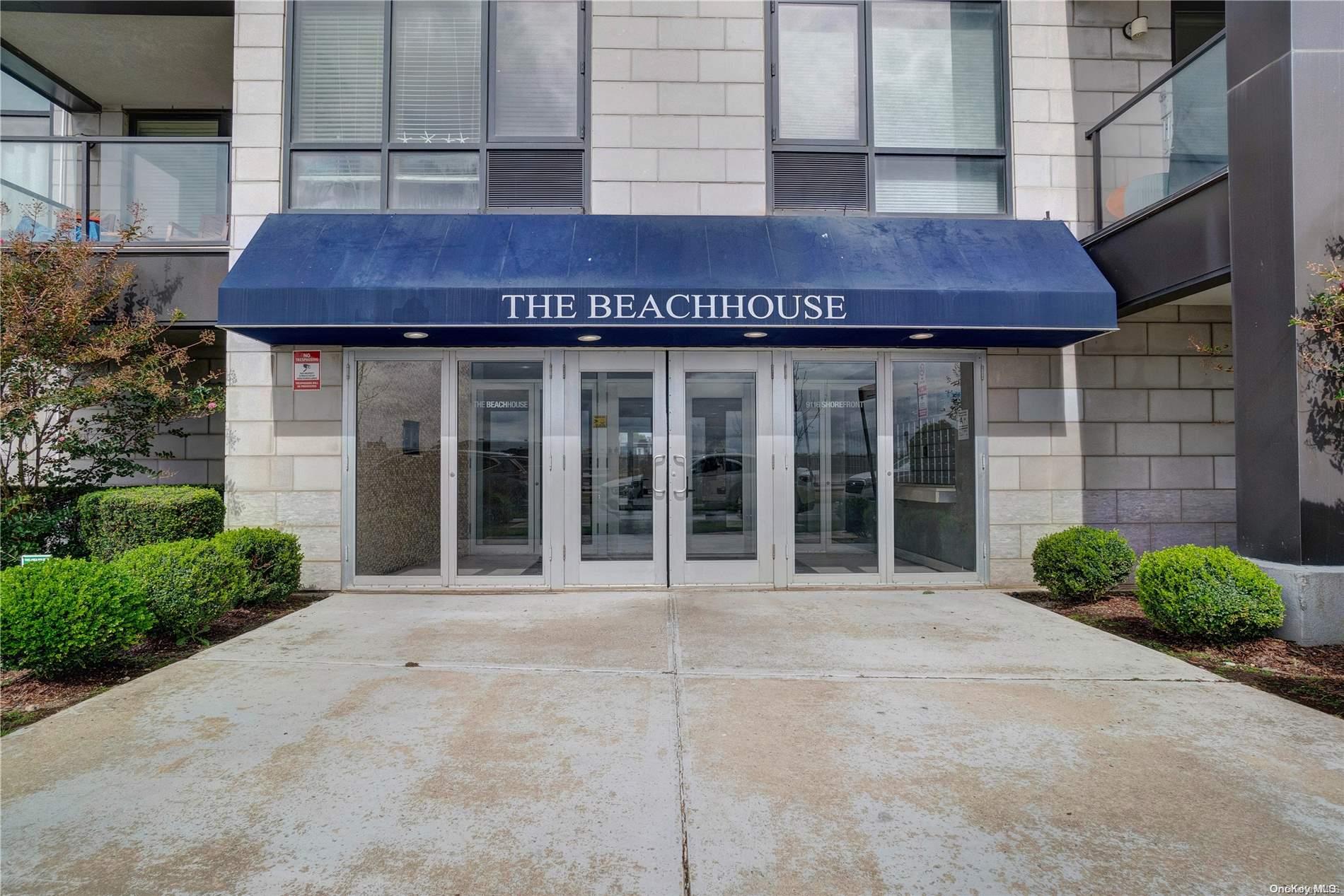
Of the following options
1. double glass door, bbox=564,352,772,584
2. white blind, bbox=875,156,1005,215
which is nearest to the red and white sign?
double glass door, bbox=564,352,772,584

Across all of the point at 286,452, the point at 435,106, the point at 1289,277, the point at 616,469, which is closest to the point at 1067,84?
the point at 1289,277

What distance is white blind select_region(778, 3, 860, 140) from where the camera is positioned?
7559mm

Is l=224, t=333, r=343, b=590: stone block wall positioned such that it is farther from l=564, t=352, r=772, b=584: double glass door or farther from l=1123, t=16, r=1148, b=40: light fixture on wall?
l=1123, t=16, r=1148, b=40: light fixture on wall

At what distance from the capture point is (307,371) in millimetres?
7316

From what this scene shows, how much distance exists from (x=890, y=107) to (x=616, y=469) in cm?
518

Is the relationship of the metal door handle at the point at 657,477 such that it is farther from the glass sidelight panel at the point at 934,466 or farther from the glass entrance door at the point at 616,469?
the glass sidelight panel at the point at 934,466

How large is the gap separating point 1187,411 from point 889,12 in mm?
5745

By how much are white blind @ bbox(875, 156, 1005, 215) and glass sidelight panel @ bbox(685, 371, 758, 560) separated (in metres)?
2.67

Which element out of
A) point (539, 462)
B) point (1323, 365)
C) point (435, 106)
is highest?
point (435, 106)

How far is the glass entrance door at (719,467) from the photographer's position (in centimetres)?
743

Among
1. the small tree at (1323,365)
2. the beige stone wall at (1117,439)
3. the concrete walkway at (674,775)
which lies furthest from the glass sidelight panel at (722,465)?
the small tree at (1323,365)

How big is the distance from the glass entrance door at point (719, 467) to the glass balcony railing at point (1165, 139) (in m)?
4.18

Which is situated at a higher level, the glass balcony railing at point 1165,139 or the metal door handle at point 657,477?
the glass balcony railing at point 1165,139

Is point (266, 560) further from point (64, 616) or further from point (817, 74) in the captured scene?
point (817, 74)
